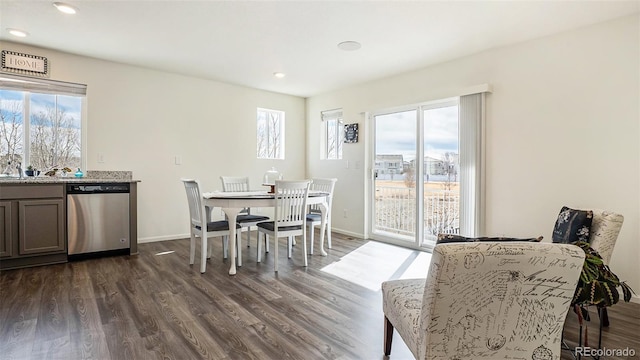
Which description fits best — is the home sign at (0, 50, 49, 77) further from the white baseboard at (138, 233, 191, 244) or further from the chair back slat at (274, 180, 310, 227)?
the chair back slat at (274, 180, 310, 227)

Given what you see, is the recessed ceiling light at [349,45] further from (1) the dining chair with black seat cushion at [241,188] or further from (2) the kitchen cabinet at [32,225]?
(2) the kitchen cabinet at [32,225]

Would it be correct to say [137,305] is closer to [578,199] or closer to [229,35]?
[229,35]

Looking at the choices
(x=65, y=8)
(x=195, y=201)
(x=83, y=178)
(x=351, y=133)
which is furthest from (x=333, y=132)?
(x=65, y=8)

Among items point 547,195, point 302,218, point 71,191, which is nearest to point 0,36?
point 71,191

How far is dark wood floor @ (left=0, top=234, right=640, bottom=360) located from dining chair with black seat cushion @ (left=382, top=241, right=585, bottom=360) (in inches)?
27.2

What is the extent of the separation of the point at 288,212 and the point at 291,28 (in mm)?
1814

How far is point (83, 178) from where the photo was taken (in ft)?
12.7

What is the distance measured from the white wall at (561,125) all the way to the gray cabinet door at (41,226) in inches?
177

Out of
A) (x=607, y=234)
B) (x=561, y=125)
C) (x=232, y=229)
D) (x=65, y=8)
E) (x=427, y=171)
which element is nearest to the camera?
(x=607, y=234)

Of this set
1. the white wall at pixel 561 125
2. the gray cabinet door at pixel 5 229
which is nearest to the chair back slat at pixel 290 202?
the white wall at pixel 561 125

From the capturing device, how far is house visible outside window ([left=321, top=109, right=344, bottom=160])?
5.62 m

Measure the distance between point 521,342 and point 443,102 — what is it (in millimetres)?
3306

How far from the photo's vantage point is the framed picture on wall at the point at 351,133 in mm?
5188

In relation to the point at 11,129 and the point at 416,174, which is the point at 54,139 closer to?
the point at 11,129
